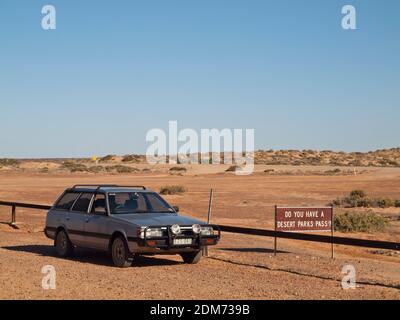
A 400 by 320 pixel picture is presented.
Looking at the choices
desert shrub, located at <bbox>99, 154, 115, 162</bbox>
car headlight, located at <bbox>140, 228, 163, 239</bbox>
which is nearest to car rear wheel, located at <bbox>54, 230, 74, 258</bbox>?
car headlight, located at <bbox>140, 228, 163, 239</bbox>

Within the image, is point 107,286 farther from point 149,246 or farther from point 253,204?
point 253,204

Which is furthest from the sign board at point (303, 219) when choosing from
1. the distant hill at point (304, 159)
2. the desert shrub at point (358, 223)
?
the distant hill at point (304, 159)

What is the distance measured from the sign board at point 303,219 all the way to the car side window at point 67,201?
468 centimetres

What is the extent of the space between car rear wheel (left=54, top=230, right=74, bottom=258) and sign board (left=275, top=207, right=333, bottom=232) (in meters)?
4.66

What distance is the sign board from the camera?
1558 cm

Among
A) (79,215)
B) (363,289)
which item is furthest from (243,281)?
(79,215)

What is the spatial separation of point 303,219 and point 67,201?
5.58 m

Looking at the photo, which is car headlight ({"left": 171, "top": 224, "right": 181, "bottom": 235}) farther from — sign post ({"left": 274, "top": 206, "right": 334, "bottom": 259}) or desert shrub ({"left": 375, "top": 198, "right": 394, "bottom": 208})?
desert shrub ({"left": 375, "top": 198, "right": 394, "bottom": 208})

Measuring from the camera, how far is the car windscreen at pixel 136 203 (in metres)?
14.4

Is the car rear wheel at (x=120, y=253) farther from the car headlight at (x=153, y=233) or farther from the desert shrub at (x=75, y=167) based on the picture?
the desert shrub at (x=75, y=167)

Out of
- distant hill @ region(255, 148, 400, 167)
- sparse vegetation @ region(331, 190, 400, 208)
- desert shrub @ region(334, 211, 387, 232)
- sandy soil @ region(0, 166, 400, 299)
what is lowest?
distant hill @ region(255, 148, 400, 167)

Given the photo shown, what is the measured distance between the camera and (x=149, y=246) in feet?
42.4

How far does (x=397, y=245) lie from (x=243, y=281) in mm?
2858

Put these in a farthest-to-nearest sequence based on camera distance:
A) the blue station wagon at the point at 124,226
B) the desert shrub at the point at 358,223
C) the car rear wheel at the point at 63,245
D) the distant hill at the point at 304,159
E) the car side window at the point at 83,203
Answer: the distant hill at the point at 304,159 → the desert shrub at the point at 358,223 → the car rear wheel at the point at 63,245 → the car side window at the point at 83,203 → the blue station wagon at the point at 124,226
